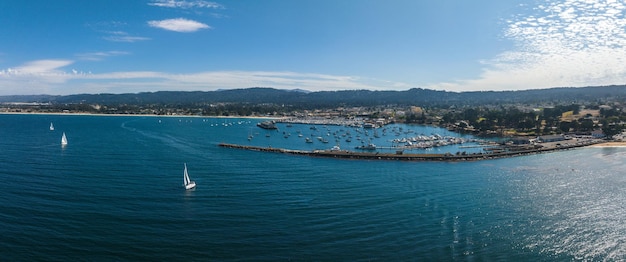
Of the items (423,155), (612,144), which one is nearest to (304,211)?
(423,155)

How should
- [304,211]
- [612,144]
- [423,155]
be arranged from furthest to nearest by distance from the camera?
[612,144] < [423,155] < [304,211]

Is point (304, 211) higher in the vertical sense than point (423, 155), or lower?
lower

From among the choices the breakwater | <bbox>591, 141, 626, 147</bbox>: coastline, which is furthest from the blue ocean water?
<bbox>591, 141, 626, 147</bbox>: coastline

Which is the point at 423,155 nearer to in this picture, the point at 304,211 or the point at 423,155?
the point at 423,155

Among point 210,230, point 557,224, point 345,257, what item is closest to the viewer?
point 345,257

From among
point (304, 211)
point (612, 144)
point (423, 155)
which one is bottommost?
point (304, 211)

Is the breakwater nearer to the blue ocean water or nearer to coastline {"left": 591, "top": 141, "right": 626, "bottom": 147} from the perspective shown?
coastline {"left": 591, "top": 141, "right": 626, "bottom": 147}

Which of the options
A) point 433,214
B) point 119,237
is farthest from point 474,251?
point 119,237

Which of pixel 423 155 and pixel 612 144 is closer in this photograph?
pixel 423 155

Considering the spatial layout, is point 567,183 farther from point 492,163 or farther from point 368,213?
point 368,213
